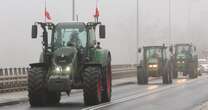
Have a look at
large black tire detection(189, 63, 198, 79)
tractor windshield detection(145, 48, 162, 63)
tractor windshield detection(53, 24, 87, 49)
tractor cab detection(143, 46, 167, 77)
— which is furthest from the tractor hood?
large black tire detection(189, 63, 198, 79)

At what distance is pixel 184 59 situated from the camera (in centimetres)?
5478

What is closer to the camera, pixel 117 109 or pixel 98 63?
pixel 117 109

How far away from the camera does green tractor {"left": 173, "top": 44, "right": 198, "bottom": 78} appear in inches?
2137

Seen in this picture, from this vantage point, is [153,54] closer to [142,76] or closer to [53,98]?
[142,76]

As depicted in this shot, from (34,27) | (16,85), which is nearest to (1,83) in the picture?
(16,85)

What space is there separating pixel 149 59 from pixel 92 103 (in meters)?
22.5

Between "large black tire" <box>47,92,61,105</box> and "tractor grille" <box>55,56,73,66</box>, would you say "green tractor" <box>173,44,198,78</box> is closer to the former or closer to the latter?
"large black tire" <box>47,92,61,105</box>

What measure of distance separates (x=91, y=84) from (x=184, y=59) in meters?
33.6

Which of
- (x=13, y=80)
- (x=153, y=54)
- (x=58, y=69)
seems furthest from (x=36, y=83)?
(x=153, y=54)

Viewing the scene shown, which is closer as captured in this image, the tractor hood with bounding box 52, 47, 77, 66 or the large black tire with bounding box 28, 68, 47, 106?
the large black tire with bounding box 28, 68, 47, 106

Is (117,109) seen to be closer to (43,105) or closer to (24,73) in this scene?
(43,105)

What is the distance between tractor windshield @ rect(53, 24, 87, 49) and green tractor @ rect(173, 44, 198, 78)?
3080cm

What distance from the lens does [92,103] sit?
22.4m

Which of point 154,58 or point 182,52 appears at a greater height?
point 182,52
